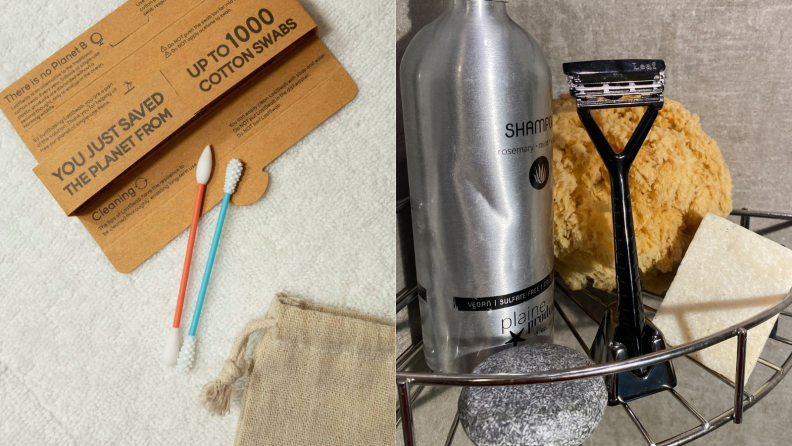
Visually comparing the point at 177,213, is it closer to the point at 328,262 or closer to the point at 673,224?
the point at 328,262

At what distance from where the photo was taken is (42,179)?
0.33 m

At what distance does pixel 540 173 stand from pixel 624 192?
1.4 inches

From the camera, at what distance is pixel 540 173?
221 millimetres

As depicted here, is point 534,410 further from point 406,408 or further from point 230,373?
point 230,373

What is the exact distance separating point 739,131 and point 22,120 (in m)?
0.48

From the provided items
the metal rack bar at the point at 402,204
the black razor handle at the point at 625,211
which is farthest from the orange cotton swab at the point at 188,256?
the black razor handle at the point at 625,211

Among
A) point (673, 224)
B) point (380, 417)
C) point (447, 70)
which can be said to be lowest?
point (380, 417)

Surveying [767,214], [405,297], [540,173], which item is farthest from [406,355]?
[767,214]

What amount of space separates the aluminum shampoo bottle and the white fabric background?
0.47 ft

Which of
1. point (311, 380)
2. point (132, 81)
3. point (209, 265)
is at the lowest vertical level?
point (311, 380)

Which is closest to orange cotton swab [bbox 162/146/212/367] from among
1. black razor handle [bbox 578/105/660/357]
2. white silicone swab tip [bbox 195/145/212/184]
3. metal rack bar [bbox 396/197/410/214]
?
white silicone swab tip [bbox 195/145/212/184]

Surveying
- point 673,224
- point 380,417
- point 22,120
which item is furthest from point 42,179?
point 673,224

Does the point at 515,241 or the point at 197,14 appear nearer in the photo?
the point at 515,241

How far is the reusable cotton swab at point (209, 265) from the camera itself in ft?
1.15
